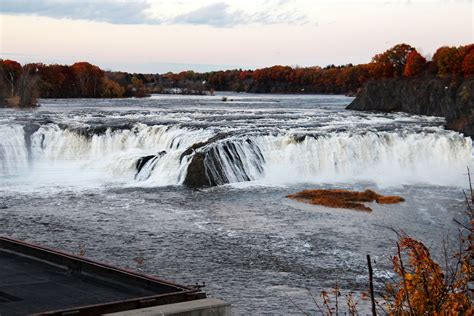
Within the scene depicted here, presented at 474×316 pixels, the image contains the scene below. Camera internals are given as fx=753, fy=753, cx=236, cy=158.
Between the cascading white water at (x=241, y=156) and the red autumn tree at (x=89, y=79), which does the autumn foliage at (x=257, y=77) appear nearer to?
the red autumn tree at (x=89, y=79)

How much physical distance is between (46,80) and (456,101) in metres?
73.2

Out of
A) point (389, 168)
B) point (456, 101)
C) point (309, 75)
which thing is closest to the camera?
point (389, 168)

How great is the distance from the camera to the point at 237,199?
29.6 metres

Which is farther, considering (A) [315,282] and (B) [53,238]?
Result: (B) [53,238]

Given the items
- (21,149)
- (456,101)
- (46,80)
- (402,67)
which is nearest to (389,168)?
(21,149)

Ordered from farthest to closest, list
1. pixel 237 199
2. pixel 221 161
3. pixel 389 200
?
pixel 221 161
pixel 237 199
pixel 389 200

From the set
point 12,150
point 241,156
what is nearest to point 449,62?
point 241,156

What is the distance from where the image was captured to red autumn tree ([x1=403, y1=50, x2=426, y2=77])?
3278 inches

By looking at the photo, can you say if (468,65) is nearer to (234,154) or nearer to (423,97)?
(423,97)

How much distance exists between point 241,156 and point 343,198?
25.8ft

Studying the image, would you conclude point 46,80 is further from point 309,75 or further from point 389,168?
point 389,168

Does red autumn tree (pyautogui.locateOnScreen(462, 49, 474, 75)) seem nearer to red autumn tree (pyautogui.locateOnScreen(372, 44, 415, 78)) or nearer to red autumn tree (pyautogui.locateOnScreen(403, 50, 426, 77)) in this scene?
red autumn tree (pyautogui.locateOnScreen(403, 50, 426, 77))

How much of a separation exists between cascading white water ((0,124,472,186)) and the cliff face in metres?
9.49

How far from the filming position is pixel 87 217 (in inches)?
1009
